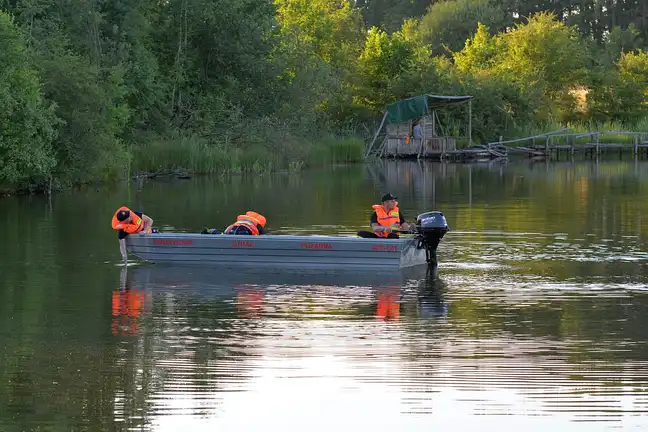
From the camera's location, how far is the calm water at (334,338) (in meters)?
11.5

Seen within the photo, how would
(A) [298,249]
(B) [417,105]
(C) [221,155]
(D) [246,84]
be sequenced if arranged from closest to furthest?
(A) [298,249]
(C) [221,155]
(D) [246,84]
(B) [417,105]

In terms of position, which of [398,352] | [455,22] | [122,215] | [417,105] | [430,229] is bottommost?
[398,352]

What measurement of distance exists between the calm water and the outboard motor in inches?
25.4

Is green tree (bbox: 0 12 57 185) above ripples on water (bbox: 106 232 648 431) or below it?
above

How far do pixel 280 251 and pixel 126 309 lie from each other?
423cm

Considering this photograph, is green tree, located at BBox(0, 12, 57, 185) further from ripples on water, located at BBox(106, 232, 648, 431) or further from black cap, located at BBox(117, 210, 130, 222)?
ripples on water, located at BBox(106, 232, 648, 431)

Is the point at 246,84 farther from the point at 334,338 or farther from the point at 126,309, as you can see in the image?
the point at 334,338

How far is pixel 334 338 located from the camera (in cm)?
1516

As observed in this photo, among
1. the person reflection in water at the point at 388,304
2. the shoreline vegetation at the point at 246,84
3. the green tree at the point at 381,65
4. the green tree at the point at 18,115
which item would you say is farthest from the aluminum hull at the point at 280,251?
the green tree at the point at 381,65

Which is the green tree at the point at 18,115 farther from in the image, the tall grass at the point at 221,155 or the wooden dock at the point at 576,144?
the wooden dock at the point at 576,144

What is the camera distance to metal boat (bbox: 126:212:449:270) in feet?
69.4

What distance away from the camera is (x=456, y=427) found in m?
11.0

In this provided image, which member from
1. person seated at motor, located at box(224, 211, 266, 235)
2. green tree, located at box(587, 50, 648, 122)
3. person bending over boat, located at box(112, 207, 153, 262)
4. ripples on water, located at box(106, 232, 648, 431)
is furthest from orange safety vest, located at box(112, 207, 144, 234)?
green tree, located at box(587, 50, 648, 122)

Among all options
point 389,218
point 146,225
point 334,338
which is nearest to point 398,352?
point 334,338
